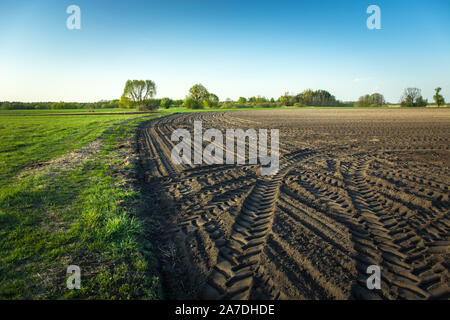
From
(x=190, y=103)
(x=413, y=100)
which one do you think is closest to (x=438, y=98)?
(x=413, y=100)

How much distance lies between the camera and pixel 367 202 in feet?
16.1

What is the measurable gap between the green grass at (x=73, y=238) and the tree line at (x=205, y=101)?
49.2 metres

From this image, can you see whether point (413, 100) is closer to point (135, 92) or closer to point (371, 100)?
point (371, 100)

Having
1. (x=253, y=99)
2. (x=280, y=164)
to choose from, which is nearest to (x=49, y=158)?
(x=280, y=164)

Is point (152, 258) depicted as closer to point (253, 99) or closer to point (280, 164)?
point (280, 164)

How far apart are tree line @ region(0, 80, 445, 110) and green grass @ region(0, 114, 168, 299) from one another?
1936 inches

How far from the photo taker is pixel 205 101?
7981 cm

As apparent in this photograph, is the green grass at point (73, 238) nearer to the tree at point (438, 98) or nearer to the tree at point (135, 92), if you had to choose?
the tree at point (135, 92)

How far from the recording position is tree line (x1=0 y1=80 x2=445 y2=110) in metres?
64.2

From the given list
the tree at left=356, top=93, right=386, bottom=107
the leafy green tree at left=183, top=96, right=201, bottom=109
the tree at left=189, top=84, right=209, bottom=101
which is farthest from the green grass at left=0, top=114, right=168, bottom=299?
the tree at left=356, top=93, right=386, bottom=107

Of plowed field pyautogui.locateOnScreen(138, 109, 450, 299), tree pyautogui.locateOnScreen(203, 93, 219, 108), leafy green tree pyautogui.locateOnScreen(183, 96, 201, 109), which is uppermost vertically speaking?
tree pyautogui.locateOnScreen(203, 93, 219, 108)

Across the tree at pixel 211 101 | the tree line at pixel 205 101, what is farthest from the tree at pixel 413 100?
the tree at pixel 211 101

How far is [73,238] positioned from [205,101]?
8000cm

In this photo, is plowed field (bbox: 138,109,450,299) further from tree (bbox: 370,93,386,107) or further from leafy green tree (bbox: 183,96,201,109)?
tree (bbox: 370,93,386,107)
